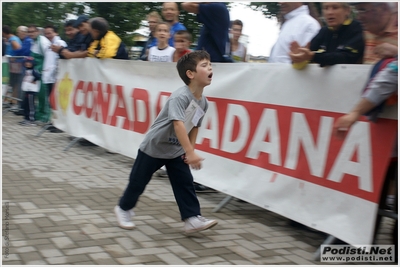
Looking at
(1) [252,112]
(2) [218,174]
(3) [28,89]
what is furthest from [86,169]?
(3) [28,89]

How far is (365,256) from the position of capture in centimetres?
390

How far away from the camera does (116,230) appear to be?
4387 mm

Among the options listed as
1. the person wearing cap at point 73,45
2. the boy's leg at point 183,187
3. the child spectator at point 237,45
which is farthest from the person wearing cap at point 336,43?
the person wearing cap at point 73,45

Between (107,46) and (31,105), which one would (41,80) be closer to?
(31,105)

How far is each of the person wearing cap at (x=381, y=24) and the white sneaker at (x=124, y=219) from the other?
2308mm

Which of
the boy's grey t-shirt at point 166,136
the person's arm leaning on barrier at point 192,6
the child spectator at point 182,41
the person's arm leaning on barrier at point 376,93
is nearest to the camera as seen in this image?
the person's arm leaning on barrier at point 376,93

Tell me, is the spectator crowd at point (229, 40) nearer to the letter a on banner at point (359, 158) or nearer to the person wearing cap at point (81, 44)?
the person wearing cap at point (81, 44)

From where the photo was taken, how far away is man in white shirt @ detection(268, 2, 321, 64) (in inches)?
208

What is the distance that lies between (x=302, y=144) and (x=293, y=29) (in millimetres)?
1453

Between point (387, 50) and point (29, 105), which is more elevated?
point (387, 50)

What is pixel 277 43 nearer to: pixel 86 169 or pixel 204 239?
pixel 204 239

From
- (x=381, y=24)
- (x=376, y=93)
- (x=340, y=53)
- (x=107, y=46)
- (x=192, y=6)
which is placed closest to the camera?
(x=376, y=93)

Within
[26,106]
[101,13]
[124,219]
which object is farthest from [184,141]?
[101,13]

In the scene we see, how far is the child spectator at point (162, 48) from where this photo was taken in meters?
7.17
